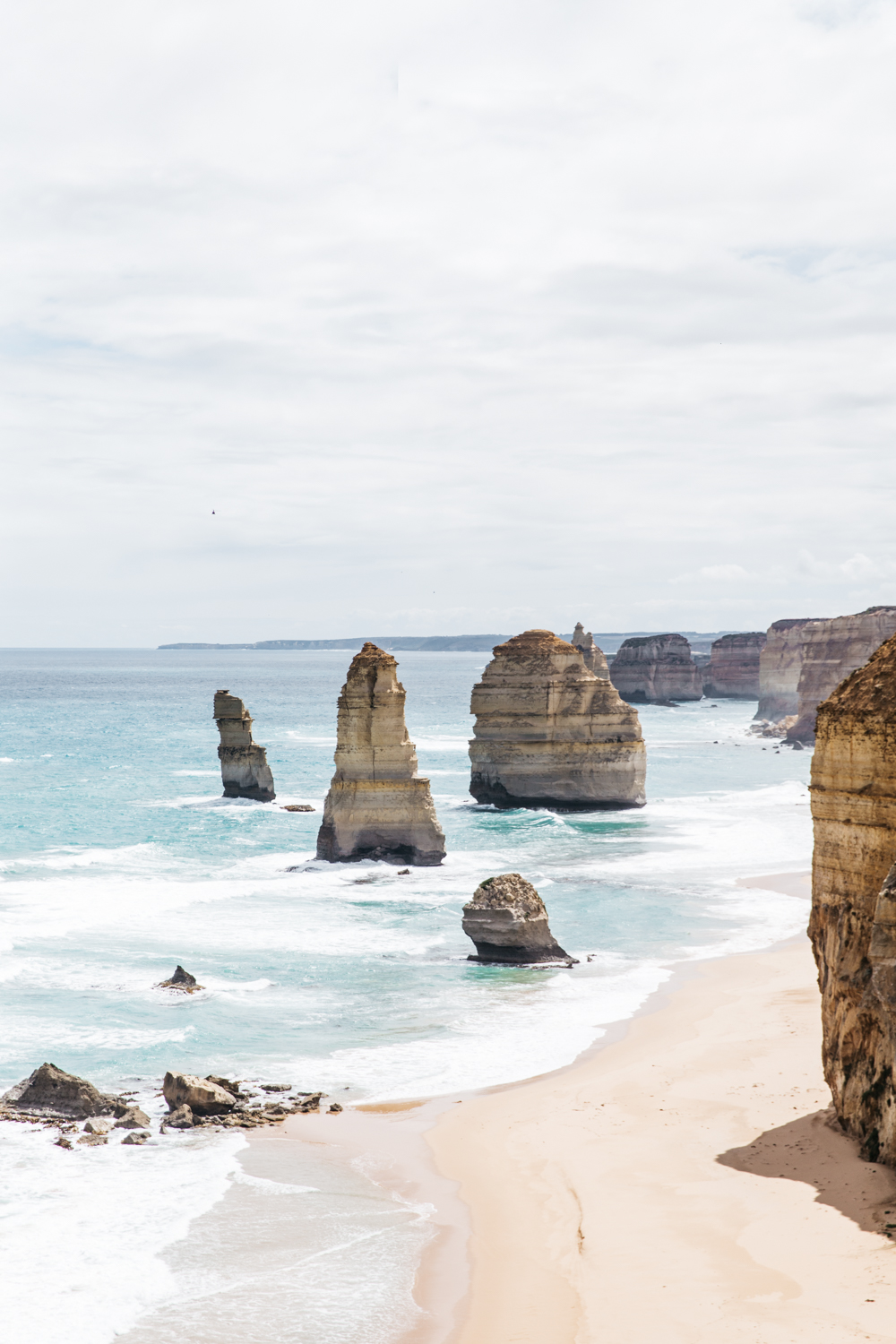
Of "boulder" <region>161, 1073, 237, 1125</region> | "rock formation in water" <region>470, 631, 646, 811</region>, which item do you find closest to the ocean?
"boulder" <region>161, 1073, 237, 1125</region>

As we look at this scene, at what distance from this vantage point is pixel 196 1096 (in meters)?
17.4

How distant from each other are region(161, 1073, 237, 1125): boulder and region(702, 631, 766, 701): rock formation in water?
134 metres

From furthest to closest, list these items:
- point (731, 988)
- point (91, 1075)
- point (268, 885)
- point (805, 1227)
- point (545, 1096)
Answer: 1. point (268, 885)
2. point (731, 988)
3. point (91, 1075)
4. point (545, 1096)
5. point (805, 1227)

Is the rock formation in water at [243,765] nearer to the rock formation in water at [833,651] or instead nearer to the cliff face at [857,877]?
the rock formation in water at [833,651]

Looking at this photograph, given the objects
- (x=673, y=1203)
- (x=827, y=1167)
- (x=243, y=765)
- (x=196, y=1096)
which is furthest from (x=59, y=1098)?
(x=243, y=765)

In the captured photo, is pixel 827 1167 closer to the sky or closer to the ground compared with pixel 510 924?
closer to the sky

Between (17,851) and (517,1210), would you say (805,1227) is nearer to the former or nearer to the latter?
(517,1210)

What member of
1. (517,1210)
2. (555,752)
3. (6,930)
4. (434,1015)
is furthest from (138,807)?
(517,1210)

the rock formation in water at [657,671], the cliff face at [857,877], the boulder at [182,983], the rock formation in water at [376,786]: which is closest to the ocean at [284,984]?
the boulder at [182,983]

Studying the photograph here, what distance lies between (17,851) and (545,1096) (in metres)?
31.1

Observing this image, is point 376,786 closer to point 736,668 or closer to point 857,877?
point 857,877

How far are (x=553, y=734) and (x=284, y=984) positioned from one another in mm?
27312

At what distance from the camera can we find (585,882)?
36906mm

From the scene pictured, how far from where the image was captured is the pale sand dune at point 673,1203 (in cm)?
1063
